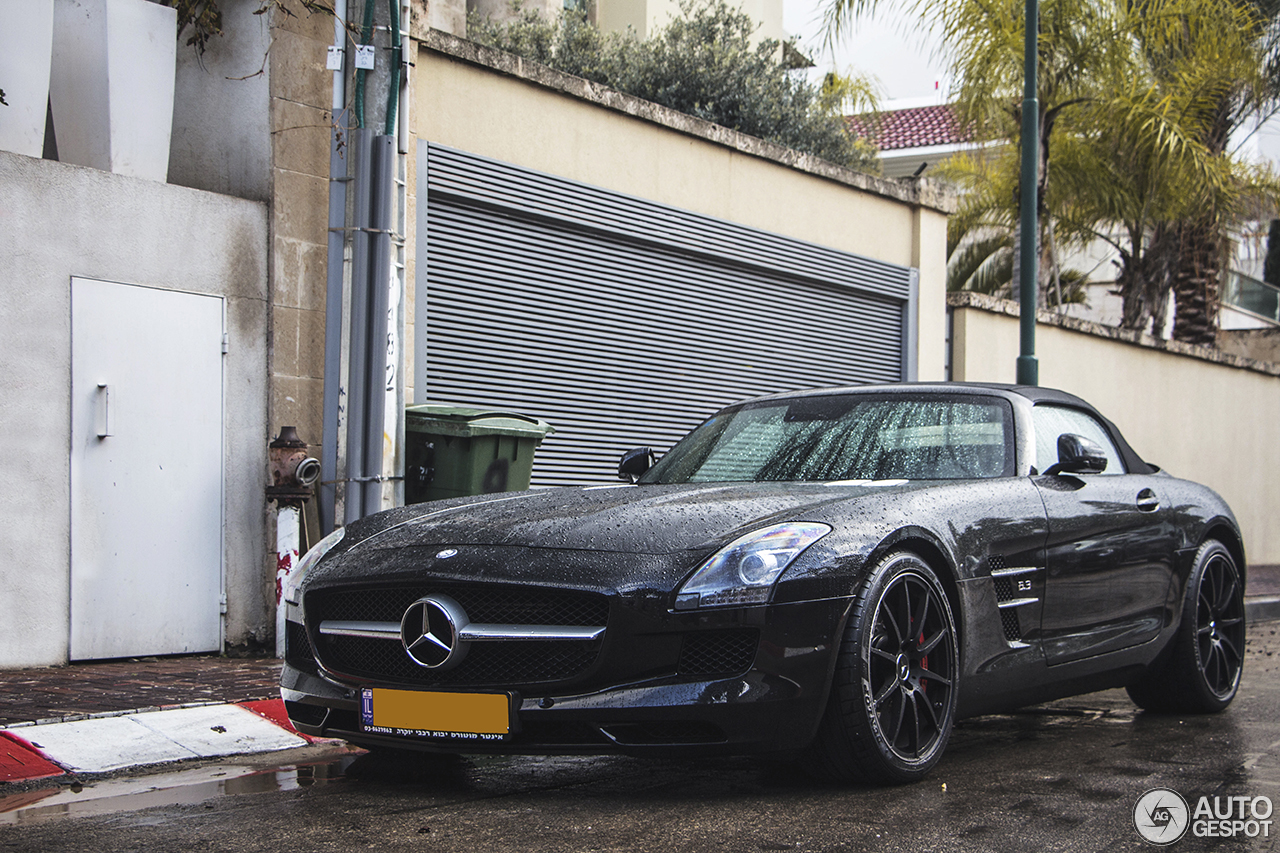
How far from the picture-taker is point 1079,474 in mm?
5574

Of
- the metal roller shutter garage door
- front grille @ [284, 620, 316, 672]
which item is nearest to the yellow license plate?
front grille @ [284, 620, 316, 672]

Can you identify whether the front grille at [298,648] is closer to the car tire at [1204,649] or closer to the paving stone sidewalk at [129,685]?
the paving stone sidewalk at [129,685]

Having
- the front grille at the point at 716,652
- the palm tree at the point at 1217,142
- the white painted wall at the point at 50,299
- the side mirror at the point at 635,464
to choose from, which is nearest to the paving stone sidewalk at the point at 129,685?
the white painted wall at the point at 50,299

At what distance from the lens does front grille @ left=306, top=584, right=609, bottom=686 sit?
12.6 feet

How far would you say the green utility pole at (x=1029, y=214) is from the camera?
12828 millimetres

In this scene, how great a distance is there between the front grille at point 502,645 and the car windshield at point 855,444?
4.90ft

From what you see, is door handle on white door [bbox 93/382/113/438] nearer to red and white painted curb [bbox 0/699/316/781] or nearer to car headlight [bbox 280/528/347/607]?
red and white painted curb [bbox 0/699/316/781]

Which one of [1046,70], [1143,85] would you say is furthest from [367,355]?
[1143,85]

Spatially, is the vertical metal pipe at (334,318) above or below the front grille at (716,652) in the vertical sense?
above

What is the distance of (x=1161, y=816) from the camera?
394cm

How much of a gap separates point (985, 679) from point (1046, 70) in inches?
527

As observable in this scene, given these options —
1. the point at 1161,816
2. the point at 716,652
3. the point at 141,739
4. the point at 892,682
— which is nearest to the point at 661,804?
the point at 716,652

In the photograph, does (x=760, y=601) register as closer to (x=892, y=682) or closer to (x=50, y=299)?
(x=892, y=682)

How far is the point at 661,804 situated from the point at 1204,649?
129 inches
